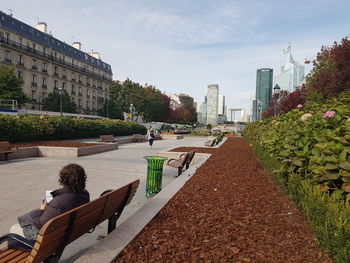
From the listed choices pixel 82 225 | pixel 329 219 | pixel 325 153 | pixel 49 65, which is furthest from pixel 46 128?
pixel 49 65

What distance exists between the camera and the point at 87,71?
6869cm

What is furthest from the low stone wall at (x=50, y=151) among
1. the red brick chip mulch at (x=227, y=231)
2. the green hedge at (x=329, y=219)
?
the green hedge at (x=329, y=219)

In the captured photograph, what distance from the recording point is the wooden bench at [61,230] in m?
2.43

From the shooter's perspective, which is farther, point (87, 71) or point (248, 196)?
point (87, 71)

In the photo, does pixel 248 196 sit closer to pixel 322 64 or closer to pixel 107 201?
pixel 107 201

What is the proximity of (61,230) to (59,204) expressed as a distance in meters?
0.62

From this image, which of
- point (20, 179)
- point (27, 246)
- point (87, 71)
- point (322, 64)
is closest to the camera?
point (27, 246)

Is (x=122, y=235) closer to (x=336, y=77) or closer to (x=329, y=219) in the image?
(x=329, y=219)

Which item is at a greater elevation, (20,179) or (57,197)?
(57,197)

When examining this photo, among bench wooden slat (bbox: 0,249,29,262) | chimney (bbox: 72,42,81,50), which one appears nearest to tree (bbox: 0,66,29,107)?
chimney (bbox: 72,42,81,50)

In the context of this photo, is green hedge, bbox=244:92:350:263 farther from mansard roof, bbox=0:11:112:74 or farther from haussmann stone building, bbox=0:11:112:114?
mansard roof, bbox=0:11:112:74

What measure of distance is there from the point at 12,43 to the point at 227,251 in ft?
175

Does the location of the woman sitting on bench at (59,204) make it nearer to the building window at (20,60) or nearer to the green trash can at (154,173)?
the green trash can at (154,173)

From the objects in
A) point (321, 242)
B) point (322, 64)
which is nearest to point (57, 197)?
Answer: point (321, 242)
